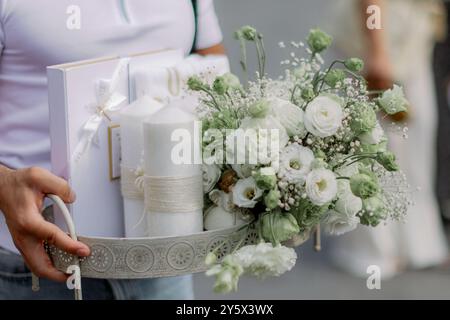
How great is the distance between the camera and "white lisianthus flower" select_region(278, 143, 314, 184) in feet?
3.75

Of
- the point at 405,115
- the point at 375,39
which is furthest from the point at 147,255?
the point at 405,115

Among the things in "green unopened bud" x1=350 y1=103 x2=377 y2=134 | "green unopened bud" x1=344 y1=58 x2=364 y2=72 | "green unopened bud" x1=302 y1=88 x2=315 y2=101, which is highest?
"green unopened bud" x1=344 y1=58 x2=364 y2=72

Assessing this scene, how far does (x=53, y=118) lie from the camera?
1.19 metres

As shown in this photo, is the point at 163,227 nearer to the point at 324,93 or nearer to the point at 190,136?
the point at 190,136

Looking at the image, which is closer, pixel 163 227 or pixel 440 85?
pixel 163 227

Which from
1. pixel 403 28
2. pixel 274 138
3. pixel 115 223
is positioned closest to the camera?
pixel 274 138

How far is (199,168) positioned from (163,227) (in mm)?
99

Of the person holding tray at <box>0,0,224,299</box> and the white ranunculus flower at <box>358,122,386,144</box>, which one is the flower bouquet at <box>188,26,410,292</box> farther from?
the person holding tray at <box>0,0,224,299</box>

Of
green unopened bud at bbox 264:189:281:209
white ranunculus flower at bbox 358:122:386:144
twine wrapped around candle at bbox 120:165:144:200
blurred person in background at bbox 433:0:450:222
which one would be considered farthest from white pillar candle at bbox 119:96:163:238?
blurred person in background at bbox 433:0:450:222

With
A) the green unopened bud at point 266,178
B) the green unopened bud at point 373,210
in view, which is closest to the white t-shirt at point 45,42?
the green unopened bud at point 266,178

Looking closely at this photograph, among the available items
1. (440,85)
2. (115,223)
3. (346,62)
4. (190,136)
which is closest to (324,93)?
(346,62)

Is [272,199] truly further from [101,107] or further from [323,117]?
[101,107]

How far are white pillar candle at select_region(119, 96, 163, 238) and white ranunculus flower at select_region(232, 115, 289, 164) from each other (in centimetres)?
14
